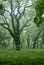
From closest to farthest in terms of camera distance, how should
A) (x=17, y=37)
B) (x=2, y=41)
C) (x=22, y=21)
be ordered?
(x=17, y=37) → (x=22, y=21) → (x=2, y=41)

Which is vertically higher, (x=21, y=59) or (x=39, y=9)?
(x=39, y=9)

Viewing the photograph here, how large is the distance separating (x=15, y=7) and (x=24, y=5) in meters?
1.80

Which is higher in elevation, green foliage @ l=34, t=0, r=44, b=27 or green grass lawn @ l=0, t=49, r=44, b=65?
green foliage @ l=34, t=0, r=44, b=27

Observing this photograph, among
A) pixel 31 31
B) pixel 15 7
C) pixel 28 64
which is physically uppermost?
pixel 28 64

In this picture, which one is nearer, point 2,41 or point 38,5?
point 38,5

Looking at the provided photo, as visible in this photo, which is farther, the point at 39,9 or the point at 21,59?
the point at 39,9

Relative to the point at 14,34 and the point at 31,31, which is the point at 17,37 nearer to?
the point at 14,34

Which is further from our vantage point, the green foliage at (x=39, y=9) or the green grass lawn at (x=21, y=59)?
the green foliage at (x=39, y=9)

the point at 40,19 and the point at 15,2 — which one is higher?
the point at 40,19


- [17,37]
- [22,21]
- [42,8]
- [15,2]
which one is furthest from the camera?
[22,21]

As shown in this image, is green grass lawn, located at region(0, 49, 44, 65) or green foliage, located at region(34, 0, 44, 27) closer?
green grass lawn, located at region(0, 49, 44, 65)

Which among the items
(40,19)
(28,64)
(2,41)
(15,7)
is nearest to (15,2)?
(15,7)

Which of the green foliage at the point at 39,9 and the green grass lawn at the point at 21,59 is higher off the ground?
the green foliage at the point at 39,9

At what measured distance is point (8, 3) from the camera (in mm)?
36969
